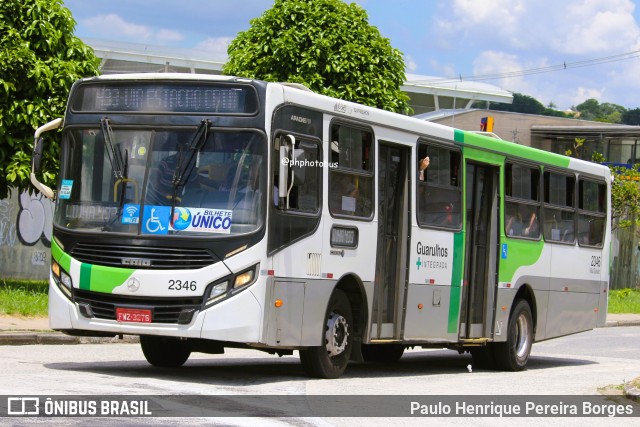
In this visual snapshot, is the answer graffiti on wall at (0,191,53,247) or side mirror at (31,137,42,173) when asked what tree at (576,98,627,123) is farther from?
side mirror at (31,137,42,173)

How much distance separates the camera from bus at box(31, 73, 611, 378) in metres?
12.0

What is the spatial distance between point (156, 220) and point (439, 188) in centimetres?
464

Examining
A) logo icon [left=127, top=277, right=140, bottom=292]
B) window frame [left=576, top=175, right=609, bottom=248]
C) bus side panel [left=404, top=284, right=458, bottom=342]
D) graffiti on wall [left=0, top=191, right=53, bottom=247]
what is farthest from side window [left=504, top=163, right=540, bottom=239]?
graffiti on wall [left=0, top=191, right=53, bottom=247]

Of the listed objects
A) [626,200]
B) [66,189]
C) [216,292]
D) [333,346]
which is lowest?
[333,346]

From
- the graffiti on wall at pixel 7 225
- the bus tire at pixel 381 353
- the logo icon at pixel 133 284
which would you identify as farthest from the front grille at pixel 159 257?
the graffiti on wall at pixel 7 225

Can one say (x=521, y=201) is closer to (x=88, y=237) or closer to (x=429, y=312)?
(x=429, y=312)

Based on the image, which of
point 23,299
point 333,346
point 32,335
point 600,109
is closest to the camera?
point 333,346

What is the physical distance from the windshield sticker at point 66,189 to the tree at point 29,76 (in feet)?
30.5

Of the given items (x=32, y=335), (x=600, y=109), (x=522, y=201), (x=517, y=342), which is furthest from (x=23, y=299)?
(x=600, y=109)

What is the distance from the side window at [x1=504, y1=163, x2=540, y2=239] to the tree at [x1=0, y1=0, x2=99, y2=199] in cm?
888

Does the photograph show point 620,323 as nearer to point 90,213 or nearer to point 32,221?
point 32,221

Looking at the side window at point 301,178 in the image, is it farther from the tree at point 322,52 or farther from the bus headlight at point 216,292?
the tree at point 322,52

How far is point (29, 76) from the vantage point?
22125 mm

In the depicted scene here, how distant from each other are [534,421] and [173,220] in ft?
12.9
